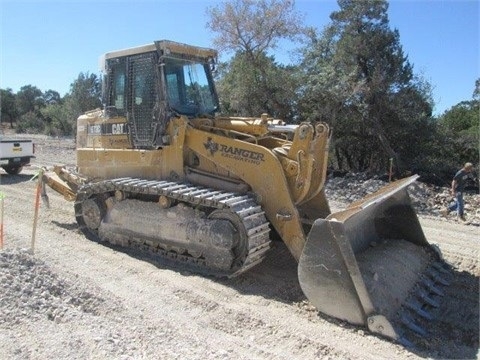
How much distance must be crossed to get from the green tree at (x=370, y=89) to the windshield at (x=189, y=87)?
8.63 m

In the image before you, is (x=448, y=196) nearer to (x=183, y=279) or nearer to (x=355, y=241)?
(x=355, y=241)

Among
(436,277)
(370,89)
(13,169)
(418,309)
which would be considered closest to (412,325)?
(418,309)

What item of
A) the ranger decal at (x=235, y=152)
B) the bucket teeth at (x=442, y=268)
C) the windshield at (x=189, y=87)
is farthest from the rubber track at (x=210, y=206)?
the bucket teeth at (x=442, y=268)

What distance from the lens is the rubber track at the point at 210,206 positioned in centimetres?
540

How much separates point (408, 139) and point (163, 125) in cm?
1144

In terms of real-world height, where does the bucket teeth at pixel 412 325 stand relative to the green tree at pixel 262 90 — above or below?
below

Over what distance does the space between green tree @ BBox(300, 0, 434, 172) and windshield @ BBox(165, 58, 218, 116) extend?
8626 millimetres

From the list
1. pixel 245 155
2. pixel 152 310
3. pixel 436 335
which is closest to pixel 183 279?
pixel 152 310

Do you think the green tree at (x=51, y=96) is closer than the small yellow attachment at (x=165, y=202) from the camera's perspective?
No

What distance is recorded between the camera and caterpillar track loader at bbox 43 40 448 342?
4641mm

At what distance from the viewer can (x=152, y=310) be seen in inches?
186

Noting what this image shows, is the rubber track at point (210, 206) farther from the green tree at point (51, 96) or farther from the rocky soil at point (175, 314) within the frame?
the green tree at point (51, 96)

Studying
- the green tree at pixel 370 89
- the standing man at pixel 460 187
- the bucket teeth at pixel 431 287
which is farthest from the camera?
the green tree at pixel 370 89

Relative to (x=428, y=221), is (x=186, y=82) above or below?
above
